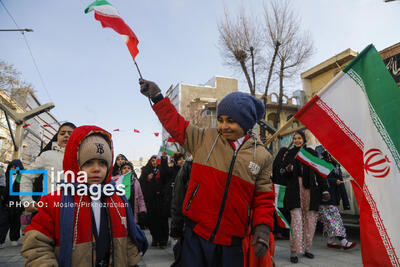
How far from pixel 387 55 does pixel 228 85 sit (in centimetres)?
4073

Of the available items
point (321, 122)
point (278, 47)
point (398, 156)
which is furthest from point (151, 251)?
point (278, 47)

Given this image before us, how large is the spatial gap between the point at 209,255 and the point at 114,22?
2068 millimetres

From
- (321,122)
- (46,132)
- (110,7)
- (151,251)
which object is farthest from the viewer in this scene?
(46,132)

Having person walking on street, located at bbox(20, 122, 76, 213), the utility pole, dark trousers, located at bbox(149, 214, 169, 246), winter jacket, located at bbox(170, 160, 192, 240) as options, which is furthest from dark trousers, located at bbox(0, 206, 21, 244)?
the utility pole

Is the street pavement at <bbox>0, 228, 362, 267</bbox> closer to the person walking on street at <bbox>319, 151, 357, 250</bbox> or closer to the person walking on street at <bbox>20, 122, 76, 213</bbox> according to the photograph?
the person walking on street at <bbox>319, 151, 357, 250</bbox>

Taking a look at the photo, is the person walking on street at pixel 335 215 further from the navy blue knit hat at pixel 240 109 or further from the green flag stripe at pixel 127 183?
the navy blue knit hat at pixel 240 109

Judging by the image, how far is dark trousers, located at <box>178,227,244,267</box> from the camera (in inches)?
76.8

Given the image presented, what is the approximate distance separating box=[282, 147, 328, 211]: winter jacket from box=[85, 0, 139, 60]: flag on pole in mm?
3734

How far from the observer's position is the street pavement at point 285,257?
4.61 metres

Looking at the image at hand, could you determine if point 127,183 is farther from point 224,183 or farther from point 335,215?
point 224,183

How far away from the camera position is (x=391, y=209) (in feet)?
7.57

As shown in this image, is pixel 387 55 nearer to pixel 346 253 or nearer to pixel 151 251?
pixel 346 253

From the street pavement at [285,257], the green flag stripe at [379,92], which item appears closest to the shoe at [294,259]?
the street pavement at [285,257]

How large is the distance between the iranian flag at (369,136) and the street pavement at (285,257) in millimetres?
2490
